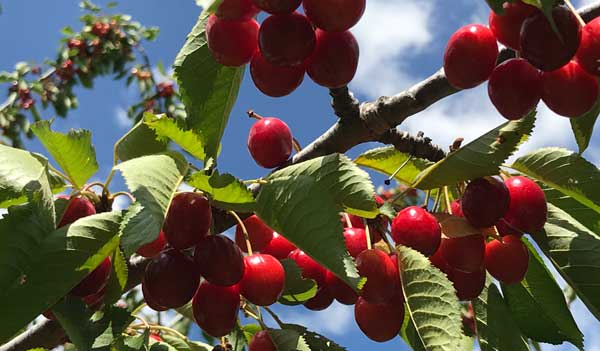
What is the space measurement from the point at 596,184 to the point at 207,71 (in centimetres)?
93

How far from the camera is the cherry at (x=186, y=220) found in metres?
1.44

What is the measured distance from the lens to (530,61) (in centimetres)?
133

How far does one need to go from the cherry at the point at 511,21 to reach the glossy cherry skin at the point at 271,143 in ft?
2.24

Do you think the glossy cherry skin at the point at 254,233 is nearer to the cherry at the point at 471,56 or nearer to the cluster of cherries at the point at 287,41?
the cluster of cherries at the point at 287,41

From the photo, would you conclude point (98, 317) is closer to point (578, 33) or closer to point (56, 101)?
point (578, 33)

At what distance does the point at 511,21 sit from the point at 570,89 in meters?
0.17

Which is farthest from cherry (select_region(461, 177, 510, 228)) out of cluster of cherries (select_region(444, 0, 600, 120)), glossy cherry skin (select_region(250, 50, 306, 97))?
glossy cherry skin (select_region(250, 50, 306, 97))

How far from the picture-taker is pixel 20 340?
1.85 meters

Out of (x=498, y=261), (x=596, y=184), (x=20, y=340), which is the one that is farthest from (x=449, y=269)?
(x=20, y=340)

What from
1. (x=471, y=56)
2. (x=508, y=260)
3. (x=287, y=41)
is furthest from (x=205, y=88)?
(x=508, y=260)

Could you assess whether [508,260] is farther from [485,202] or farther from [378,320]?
[378,320]

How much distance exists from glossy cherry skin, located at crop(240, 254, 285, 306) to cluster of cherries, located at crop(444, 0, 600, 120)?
1.79ft

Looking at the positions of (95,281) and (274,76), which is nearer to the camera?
(274,76)

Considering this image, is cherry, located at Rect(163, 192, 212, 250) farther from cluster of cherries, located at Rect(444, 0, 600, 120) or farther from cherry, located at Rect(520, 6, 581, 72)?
cherry, located at Rect(520, 6, 581, 72)
